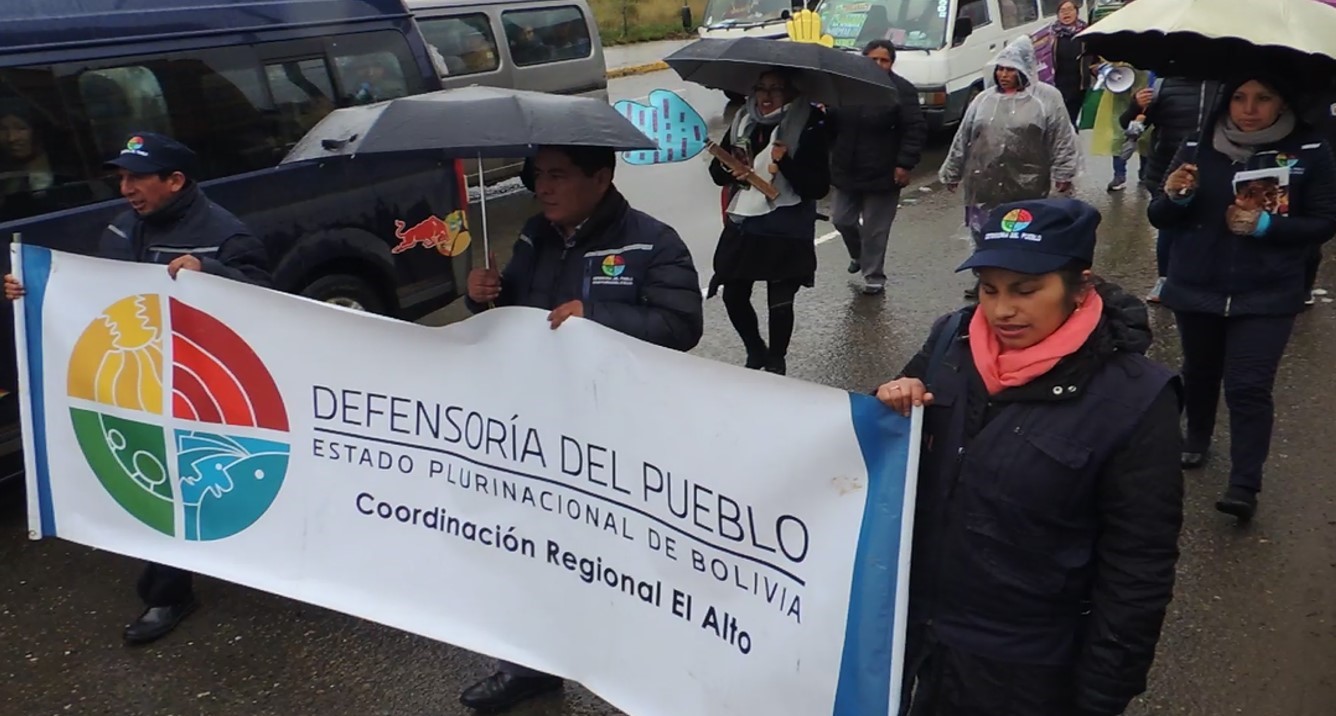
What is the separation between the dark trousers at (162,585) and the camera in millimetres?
3572

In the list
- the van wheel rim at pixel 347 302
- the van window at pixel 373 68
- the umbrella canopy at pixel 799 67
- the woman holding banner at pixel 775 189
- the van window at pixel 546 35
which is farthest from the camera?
the van window at pixel 546 35

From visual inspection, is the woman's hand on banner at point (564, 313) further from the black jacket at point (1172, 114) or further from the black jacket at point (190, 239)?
the black jacket at point (1172, 114)

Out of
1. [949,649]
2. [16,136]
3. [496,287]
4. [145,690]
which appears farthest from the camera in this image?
[16,136]

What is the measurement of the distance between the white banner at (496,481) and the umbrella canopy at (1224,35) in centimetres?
214

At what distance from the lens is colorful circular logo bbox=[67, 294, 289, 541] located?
124 inches

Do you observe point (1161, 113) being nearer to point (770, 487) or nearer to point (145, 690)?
point (770, 487)

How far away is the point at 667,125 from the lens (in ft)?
12.8

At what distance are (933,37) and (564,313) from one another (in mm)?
10194

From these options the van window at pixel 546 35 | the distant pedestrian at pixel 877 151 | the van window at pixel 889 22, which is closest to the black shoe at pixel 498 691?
the distant pedestrian at pixel 877 151

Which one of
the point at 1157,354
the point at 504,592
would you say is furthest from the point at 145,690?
the point at 1157,354

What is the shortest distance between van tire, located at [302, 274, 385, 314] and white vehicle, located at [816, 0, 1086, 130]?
297 inches

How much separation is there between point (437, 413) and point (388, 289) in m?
3.15

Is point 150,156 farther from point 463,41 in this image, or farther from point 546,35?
point 546,35

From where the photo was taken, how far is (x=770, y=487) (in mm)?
2273
